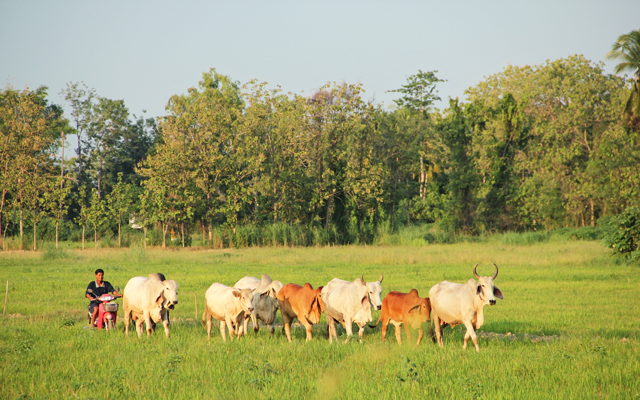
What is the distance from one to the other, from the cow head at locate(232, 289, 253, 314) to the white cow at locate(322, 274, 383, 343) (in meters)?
1.59

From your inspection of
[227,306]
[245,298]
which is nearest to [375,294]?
[245,298]

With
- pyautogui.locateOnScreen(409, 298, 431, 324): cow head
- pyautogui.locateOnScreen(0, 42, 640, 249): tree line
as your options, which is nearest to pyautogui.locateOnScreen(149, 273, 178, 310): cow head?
pyautogui.locateOnScreen(409, 298, 431, 324): cow head

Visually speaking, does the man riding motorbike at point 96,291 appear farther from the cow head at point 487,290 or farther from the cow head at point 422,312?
the cow head at point 487,290

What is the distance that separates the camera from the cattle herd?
994cm

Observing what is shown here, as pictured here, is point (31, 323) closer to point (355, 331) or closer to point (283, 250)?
point (355, 331)

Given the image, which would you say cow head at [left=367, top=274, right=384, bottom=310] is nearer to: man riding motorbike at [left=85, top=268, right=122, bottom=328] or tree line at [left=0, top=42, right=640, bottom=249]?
man riding motorbike at [left=85, top=268, right=122, bottom=328]

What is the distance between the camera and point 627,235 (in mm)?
23828

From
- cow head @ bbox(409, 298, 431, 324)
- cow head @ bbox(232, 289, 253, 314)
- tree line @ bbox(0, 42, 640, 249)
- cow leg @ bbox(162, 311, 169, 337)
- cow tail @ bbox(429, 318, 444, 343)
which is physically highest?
tree line @ bbox(0, 42, 640, 249)

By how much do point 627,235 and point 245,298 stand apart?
20.0 m

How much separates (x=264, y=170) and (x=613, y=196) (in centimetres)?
2509

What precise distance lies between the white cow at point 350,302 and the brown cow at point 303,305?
0.76ft

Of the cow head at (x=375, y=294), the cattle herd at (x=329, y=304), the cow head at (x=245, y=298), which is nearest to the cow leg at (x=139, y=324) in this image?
the cattle herd at (x=329, y=304)

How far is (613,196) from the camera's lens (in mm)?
38562

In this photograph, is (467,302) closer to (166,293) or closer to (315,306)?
(315,306)
